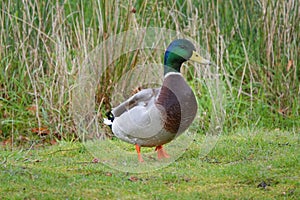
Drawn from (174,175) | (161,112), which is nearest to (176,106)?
(161,112)

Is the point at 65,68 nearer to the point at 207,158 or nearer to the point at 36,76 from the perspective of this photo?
the point at 36,76

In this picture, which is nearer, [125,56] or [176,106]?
[176,106]

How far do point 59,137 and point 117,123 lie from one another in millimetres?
1776

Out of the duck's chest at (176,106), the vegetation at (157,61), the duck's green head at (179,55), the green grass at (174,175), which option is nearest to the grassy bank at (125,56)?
the vegetation at (157,61)

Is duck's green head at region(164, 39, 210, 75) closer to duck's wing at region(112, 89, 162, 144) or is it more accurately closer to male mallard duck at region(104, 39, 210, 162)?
male mallard duck at region(104, 39, 210, 162)

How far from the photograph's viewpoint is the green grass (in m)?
5.05

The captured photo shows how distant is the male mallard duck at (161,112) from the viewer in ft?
18.6

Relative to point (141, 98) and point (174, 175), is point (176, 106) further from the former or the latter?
point (174, 175)

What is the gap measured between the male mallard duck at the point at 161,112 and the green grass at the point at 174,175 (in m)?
0.34

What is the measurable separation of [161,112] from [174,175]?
1.80ft

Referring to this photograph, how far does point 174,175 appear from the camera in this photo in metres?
5.57

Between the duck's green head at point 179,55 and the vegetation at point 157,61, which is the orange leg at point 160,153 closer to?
the vegetation at point 157,61

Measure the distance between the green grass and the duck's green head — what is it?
901 millimetres

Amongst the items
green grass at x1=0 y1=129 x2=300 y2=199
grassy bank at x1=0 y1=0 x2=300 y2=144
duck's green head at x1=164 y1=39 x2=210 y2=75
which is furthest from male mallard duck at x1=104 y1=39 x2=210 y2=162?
grassy bank at x1=0 y1=0 x2=300 y2=144
